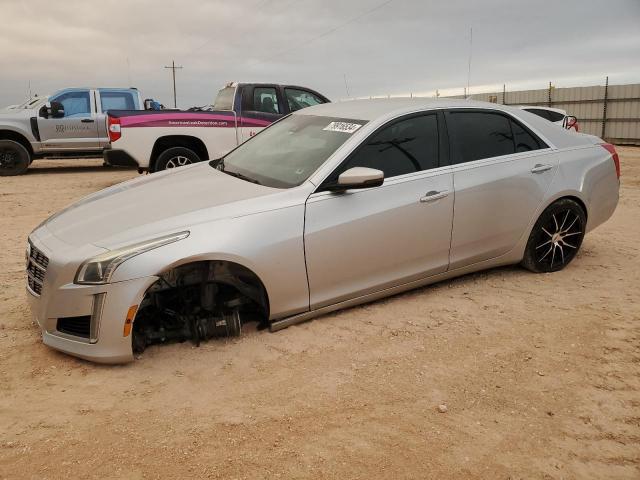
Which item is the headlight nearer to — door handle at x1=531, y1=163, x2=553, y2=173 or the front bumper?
the front bumper

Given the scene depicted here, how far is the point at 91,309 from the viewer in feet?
10.2

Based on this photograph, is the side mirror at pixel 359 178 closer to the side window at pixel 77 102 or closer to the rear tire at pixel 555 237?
the rear tire at pixel 555 237

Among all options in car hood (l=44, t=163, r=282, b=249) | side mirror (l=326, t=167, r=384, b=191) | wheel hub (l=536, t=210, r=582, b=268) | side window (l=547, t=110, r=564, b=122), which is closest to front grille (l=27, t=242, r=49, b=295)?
car hood (l=44, t=163, r=282, b=249)

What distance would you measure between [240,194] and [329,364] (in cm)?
127

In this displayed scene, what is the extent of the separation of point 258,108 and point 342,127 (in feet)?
20.6

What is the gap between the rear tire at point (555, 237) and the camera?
15.9ft

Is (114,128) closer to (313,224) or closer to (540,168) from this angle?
(313,224)

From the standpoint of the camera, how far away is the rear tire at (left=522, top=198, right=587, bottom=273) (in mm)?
4836

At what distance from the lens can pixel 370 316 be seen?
13.4 feet

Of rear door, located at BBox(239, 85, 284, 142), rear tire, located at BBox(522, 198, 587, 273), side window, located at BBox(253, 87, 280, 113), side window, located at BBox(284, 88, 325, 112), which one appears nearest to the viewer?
rear tire, located at BBox(522, 198, 587, 273)

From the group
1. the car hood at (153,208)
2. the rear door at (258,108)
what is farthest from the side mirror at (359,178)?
the rear door at (258,108)

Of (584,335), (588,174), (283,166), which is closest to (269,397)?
(283,166)

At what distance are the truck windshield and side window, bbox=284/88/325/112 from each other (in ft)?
3.36

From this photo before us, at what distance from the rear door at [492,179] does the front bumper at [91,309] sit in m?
2.45
